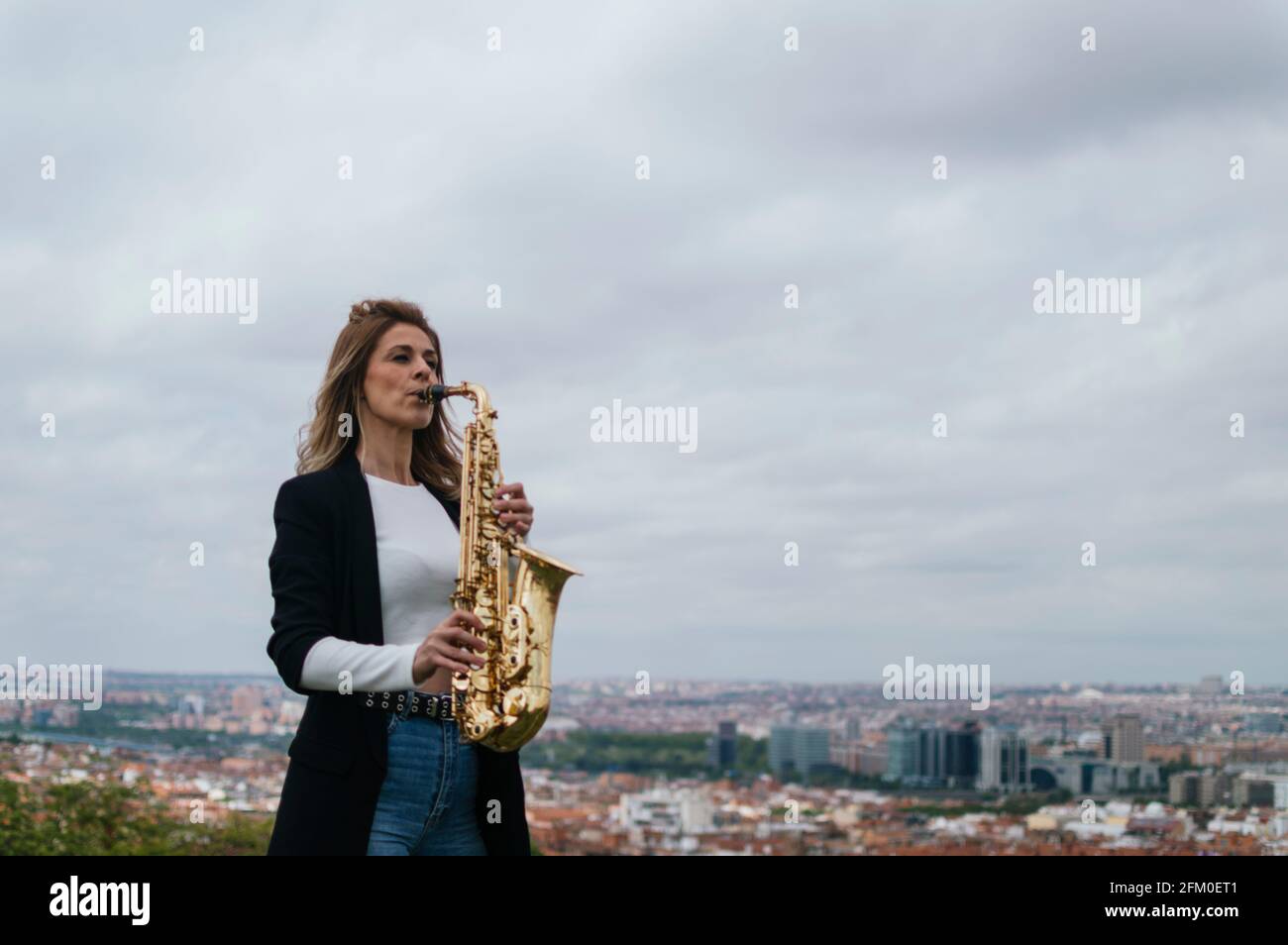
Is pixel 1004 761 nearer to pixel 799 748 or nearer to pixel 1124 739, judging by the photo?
pixel 1124 739

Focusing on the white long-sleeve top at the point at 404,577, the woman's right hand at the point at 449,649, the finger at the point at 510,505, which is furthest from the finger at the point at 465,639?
the finger at the point at 510,505

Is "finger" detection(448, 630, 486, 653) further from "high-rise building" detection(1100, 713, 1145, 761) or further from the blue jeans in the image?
"high-rise building" detection(1100, 713, 1145, 761)

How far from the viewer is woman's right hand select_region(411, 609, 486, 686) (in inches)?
151

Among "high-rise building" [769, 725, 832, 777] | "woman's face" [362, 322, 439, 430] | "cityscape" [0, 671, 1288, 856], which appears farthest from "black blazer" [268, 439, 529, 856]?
"high-rise building" [769, 725, 832, 777]

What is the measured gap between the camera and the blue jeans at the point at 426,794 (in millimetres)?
4062

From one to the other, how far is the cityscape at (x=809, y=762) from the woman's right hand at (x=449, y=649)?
22.3 ft

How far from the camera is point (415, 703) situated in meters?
4.12

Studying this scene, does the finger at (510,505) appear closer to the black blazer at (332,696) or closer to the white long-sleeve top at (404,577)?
the white long-sleeve top at (404,577)

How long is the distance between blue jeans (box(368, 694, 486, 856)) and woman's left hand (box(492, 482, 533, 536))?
0.62 meters

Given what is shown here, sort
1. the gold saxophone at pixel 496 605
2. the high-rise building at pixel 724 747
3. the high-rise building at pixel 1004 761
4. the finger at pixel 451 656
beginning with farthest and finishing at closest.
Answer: the high-rise building at pixel 724 747 < the high-rise building at pixel 1004 761 < the gold saxophone at pixel 496 605 < the finger at pixel 451 656

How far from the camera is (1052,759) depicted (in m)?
26.5
